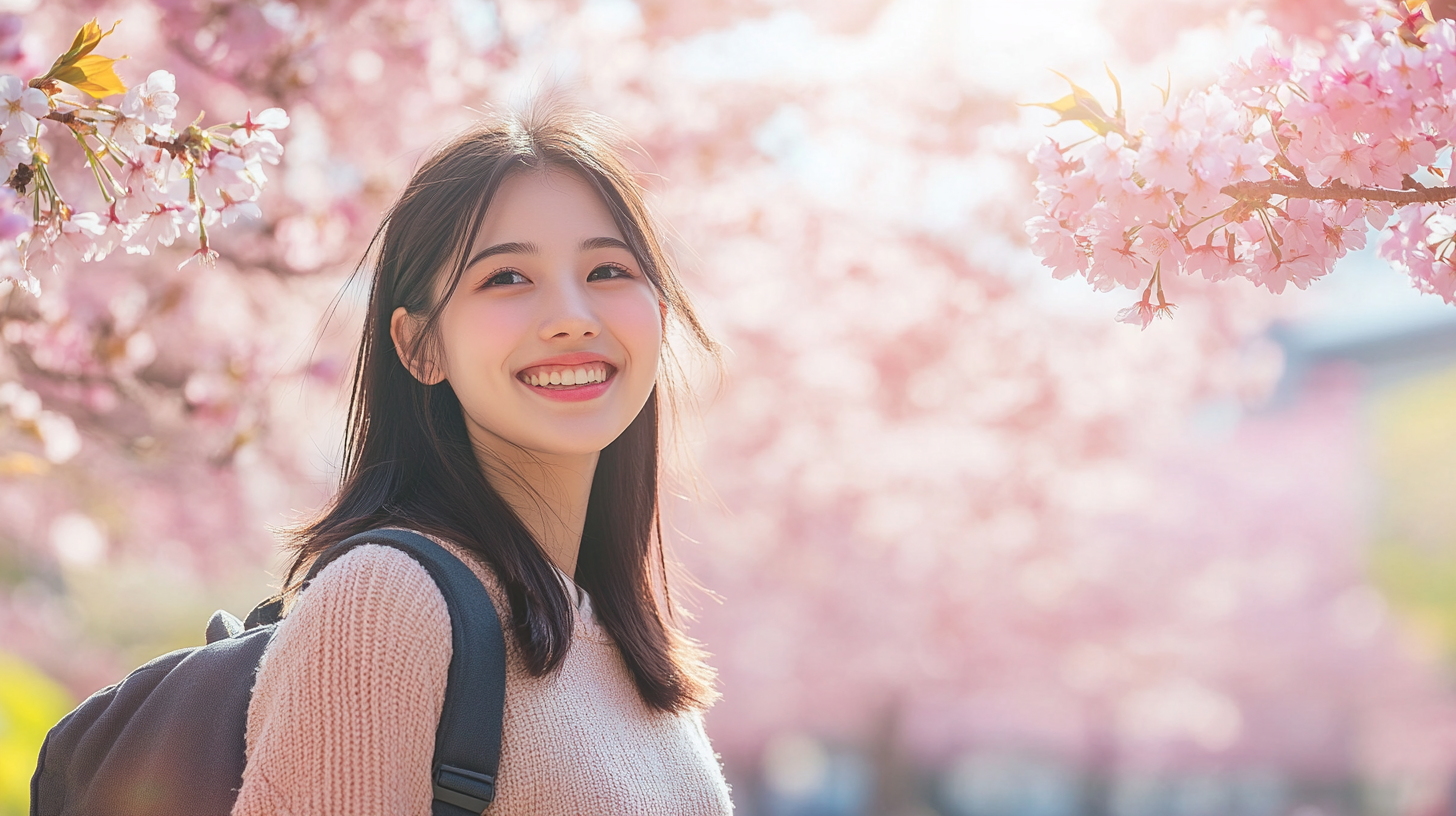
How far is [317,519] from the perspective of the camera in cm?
181

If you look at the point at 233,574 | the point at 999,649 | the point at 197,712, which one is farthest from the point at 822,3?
the point at 999,649

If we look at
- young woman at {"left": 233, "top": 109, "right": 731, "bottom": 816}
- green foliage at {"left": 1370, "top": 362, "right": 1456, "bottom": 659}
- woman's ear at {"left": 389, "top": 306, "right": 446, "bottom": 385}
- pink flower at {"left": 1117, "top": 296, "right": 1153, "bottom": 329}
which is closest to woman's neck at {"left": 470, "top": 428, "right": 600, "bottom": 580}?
young woman at {"left": 233, "top": 109, "right": 731, "bottom": 816}

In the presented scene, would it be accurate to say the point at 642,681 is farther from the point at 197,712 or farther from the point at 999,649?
the point at 999,649

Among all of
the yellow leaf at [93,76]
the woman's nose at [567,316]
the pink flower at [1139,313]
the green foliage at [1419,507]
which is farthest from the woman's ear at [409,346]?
Answer: the green foliage at [1419,507]

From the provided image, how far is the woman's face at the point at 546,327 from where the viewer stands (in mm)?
1779

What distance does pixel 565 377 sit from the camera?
5.96 ft

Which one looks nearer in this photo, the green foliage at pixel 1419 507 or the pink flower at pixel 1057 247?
the pink flower at pixel 1057 247

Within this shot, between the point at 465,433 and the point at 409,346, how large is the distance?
6.5 inches

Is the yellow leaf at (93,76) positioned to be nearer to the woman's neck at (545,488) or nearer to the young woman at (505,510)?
the young woman at (505,510)

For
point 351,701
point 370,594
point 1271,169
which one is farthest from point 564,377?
point 1271,169

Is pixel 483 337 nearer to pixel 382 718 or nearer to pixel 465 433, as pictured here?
pixel 465 433

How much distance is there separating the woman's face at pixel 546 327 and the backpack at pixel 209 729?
323 mm

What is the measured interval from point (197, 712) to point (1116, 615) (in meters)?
14.5

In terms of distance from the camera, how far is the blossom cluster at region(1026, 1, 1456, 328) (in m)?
1.45
